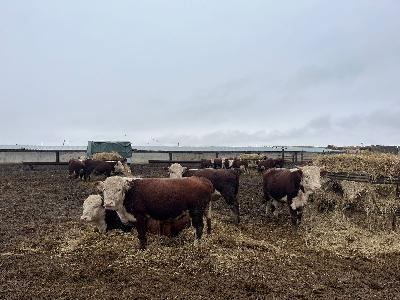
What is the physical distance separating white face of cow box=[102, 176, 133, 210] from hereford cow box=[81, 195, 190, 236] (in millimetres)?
591

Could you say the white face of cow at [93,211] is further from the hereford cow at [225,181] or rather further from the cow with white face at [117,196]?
the hereford cow at [225,181]

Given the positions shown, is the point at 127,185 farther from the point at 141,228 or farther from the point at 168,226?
the point at 168,226

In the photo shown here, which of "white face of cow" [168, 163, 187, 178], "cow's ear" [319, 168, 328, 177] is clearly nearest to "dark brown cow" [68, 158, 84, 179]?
"white face of cow" [168, 163, 187, 178]

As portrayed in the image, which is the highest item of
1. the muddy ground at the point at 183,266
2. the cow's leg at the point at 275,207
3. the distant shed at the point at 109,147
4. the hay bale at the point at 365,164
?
the distant shed at the point at 109,147

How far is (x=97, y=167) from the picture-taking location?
75.7 ft

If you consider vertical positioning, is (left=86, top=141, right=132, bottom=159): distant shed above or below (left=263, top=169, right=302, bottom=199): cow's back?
above

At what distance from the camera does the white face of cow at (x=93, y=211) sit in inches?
347

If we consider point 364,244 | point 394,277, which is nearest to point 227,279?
point 394,277

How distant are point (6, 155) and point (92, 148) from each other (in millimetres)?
6494

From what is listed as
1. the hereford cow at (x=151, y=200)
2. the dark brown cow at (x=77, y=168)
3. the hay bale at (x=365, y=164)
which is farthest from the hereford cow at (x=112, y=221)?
the dark brown cow at (x=77, y=168)

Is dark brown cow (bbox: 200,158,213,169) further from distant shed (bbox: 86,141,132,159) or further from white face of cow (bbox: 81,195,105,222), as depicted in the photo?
white face of cow (bbox: 81,195,105,222)

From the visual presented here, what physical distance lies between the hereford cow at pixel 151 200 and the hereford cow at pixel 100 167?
14.8m

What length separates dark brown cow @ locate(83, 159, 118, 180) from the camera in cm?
2253

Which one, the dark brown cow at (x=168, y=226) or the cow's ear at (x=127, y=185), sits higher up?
the cow's ear at (x=127, y=185)
